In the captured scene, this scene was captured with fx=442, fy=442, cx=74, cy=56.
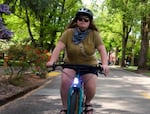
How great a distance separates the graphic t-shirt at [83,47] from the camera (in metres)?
6.43

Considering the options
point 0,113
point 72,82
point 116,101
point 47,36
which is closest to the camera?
point 72,82

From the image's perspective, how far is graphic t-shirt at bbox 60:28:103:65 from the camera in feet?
21.1

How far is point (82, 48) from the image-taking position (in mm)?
6410

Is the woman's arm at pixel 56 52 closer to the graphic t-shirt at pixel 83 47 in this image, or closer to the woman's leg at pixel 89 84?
the graphic t-shirt at pixel 83 47

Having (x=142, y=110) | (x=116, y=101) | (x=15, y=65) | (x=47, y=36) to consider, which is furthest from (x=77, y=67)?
(x=47, y=36)

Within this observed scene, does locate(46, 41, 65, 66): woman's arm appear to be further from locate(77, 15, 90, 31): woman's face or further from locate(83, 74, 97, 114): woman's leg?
locate(83, 74, 97, 114): woman's leg

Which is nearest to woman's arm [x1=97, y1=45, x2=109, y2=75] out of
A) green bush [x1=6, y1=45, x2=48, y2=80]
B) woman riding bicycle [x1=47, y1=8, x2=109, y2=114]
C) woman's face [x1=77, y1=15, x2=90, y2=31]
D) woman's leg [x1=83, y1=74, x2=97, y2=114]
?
woman riding bicycle [x1=47, y1=8, x2=109, y2=114]

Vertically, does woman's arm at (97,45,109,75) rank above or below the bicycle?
above

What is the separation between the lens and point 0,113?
9820 mm

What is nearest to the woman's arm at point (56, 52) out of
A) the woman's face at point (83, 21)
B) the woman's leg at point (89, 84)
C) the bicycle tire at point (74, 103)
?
the woman's face at point (83, 21)

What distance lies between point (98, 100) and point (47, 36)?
89.4 ft

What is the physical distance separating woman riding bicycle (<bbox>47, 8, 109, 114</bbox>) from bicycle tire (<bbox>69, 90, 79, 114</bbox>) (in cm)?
38

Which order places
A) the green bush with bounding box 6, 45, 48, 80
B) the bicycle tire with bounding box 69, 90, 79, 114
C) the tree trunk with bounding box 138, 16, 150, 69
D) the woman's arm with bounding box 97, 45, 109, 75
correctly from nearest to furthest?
the bicycle tire with bounding box 69, 90, 79, 114, the woman's arm with bounding box 97, 45, 109, 75, the green bush with bounding box 6, 45, 48, 80, the tree trunk with bounding box 138, 16, 150, 69

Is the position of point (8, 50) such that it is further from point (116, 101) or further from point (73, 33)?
point (73, 33)
